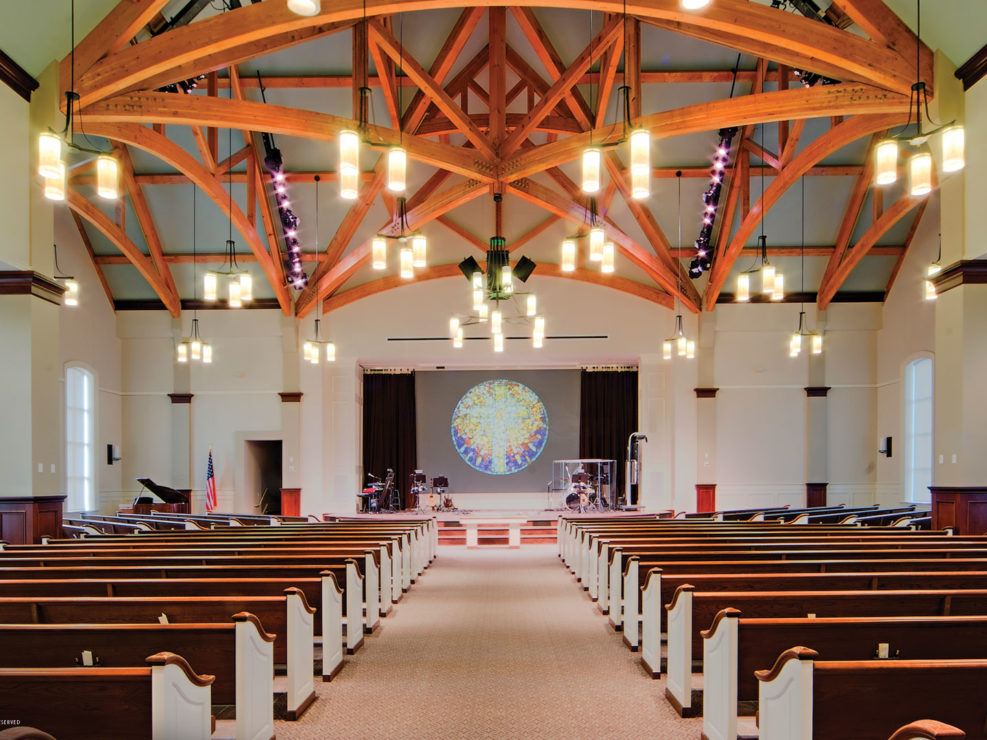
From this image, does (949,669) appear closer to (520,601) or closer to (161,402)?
(520,601)

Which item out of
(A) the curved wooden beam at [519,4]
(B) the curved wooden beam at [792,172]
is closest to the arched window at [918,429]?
(B) the curved wooden beam at [792,172]

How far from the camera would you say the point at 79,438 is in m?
14.2

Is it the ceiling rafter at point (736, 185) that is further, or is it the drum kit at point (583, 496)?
the drum kit at point (583, 496)

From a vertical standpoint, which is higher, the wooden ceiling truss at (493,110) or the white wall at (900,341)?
the wooden ceiling truss at (493,110)

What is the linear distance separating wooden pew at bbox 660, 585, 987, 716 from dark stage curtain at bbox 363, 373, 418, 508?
48.1 ft

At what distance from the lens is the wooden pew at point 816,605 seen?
4.02 m

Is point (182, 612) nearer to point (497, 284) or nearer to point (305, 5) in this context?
point (305, 5)

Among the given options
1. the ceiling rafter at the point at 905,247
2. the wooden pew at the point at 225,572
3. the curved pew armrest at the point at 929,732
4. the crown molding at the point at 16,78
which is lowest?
the wooden pew at the point at 225,572

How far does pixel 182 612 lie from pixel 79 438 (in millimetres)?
11726

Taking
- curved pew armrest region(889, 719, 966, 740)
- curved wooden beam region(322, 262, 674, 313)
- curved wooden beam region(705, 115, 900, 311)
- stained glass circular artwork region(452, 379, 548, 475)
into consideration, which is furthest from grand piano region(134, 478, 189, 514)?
curved pew armrest region(889, 719, 966, 740)

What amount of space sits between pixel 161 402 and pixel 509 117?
8.89 meters

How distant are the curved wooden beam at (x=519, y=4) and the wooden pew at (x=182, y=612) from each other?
4.96 metres

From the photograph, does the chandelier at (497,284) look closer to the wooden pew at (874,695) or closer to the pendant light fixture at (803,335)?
the pendant light fixture at (803,335)

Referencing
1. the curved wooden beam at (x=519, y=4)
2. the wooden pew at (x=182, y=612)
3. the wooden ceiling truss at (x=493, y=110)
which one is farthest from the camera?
the wooden ceiling truss at (x=493, y=110)
